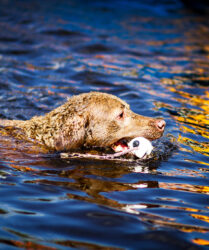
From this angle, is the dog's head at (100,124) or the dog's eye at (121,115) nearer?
the dog's head at (100,124)

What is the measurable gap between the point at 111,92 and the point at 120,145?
399 cm

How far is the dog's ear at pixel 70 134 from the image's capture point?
20.3 feet

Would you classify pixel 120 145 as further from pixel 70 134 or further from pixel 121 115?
pixel 70 134

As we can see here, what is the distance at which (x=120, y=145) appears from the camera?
22.4ft

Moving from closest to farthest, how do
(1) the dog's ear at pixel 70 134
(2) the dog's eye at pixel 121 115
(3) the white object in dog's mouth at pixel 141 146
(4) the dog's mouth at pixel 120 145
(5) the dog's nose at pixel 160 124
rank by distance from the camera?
(1) the dog's ear at pixel 70 134 → (3) the white object in dog's mouth at pixel 141 146 → (5) the dog's nose at pixel 160 124 → (2) the dog's eye at pixel 121 115 → (4) the dog's mouth at pixel 120 145

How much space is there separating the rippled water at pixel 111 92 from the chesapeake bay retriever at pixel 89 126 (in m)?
0.29

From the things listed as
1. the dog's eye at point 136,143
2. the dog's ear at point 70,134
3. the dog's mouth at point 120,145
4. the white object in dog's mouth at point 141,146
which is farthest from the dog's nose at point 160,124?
the dog's ear at point 70,134

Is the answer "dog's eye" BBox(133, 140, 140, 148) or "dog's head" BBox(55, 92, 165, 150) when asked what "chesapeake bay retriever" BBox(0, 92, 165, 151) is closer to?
"dog's head" BBox(55, 92, 165, 150)

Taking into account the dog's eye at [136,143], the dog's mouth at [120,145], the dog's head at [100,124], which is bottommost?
the dog's mouth at [120,145]

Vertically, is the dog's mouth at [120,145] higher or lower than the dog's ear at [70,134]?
lower

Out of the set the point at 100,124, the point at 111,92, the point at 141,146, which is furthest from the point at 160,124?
the point at 111,92

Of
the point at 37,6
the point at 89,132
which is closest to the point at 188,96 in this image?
the point at 89,132

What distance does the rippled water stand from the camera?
3.93m

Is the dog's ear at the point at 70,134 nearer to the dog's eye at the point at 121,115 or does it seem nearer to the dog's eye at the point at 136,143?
the dog's eye at the point at 121,115
